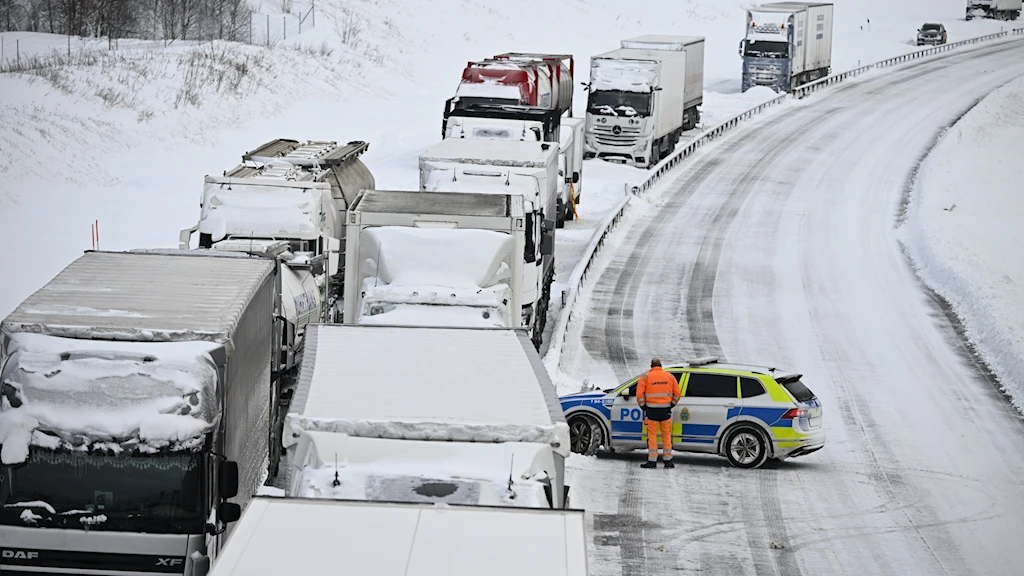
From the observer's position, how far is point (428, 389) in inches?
399

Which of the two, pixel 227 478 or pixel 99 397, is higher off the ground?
pixel 99 397

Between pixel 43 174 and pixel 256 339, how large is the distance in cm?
2307

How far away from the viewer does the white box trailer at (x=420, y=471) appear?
8.60 m

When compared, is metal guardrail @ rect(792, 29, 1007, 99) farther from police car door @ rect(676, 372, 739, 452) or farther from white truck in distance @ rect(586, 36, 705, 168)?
police car door @ rect(676, 372, 739, 452)

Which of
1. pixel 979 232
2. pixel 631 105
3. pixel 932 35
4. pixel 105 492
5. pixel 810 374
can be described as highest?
pixel 932 35

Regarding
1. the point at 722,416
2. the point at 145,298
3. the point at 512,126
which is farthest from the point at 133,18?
the point at 145,298

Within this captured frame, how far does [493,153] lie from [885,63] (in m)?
57.4

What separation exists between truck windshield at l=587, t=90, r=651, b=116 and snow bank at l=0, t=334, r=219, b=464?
33.6 metres

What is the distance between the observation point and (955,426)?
769 inches

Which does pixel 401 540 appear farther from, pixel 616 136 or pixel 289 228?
pixel 616 136

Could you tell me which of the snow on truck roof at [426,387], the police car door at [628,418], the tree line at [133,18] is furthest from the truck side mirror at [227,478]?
the tree line at [133,18]

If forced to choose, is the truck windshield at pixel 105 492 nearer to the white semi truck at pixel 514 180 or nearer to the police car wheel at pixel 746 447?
the police car wheel at pixel 746 447

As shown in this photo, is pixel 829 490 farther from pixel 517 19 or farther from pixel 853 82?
pixel 517 19

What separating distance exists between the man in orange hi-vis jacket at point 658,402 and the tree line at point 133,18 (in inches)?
1810
